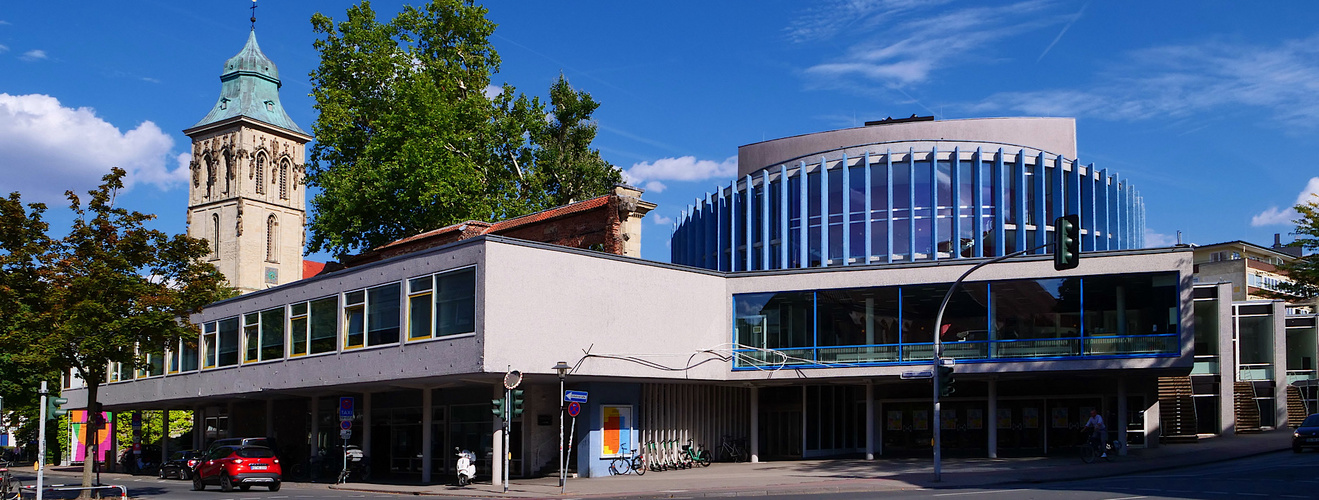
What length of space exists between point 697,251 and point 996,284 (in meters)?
27.6

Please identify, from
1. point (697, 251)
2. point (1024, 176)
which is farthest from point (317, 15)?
point (1024, 176)

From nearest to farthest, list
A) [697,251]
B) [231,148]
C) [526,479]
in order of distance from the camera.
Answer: [526,479] → [697,251] → [231,148]

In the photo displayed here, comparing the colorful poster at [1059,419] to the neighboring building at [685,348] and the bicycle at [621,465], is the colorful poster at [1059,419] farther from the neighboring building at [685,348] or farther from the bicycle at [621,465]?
the bicycle at [621,465]

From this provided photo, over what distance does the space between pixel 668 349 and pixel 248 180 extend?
86789 mm

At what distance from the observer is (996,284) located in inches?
1241

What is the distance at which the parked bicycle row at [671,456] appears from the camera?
3172 cm

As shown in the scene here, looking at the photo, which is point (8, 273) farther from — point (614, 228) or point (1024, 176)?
point (1024, 176)

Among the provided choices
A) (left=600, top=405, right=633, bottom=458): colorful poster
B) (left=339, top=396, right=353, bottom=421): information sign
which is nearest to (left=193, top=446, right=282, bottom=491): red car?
(left=339, top=396, right=353, bottom=421): information sign

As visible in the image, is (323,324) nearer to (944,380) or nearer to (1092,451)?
(944,380)

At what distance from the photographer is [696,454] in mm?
33938

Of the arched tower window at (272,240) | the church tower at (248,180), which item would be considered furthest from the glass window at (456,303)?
the arched tower window at (272,240)

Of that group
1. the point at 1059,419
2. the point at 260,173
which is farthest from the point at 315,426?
the point at 260,173

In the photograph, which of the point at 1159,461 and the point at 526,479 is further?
the point at 526,479

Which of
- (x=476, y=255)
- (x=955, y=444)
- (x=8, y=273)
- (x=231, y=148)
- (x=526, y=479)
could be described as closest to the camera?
(x=8, y=273)
